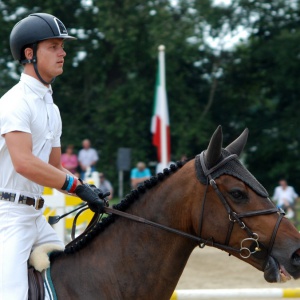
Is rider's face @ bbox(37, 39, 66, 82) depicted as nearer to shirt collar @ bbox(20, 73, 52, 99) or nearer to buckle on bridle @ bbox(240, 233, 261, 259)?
shirt collar @ bbox(20, 73, 52, 99)

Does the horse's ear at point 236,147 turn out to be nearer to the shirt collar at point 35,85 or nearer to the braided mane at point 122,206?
the braided mane at point 122,206

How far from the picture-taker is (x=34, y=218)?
4270 millimetres

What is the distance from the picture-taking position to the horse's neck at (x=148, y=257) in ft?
13.9

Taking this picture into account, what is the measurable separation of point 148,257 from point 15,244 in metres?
0.71

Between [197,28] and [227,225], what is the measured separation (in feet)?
85.9

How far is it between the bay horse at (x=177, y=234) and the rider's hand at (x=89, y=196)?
15 centimetres

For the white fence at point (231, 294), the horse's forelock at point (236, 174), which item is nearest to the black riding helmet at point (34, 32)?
the horse's forelock at point (236, 174)

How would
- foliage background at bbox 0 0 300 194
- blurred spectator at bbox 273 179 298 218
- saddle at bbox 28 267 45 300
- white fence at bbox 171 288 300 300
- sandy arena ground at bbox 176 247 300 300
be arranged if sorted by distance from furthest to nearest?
foliage background at bbox 0 0 300 194 < blurred spectator at bbox 273 179 298 218 < sandy arena ground at bbox 176 247 300 300 < white fence at bbox 171 288 300 300 < saddle at bbox 28 267 45 300

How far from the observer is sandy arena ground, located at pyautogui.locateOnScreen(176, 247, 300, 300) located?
35.8 feet

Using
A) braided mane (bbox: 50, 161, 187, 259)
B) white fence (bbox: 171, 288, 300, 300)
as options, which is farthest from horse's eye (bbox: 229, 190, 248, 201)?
white fence (bbox: 171, 288, 300, 300)

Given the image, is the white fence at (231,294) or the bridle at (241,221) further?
the white fence at (231,294)

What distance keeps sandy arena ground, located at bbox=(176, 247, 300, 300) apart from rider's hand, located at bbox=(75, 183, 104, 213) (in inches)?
246

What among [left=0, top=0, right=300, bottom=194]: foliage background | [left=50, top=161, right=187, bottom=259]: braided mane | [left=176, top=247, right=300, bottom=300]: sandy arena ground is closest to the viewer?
[left=50, top=161, right=187, bottom=259]: braided mane

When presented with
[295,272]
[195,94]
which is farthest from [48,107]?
[195,94]
